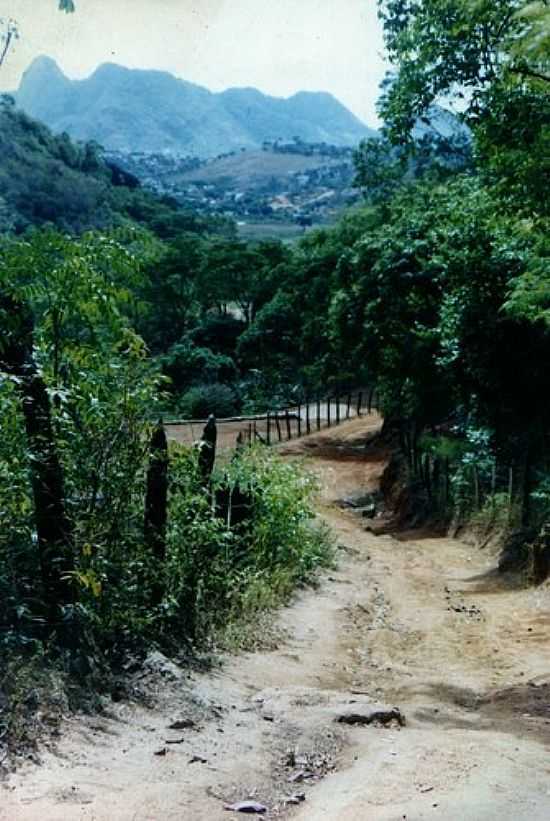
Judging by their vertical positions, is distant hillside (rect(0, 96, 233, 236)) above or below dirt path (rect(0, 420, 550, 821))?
above

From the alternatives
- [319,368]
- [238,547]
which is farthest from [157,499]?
[319,368]

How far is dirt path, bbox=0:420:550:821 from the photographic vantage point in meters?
4.40

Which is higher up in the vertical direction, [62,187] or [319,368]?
[62,187]

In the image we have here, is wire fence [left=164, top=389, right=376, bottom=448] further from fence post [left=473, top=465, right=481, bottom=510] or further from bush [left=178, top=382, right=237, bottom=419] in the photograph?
fence post [left=473, top=465, right=481, bottom=510]

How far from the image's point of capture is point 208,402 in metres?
40.6

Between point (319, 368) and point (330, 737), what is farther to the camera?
point (319, 368)

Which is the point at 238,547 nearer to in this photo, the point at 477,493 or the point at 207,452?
the point at 207,452

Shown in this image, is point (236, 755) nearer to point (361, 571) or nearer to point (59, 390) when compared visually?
point (59, 390)

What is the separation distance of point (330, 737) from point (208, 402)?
115 feet

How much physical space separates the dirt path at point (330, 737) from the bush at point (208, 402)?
2963cm

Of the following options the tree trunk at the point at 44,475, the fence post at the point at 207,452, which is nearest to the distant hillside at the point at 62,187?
the fence post at the point at 207,452

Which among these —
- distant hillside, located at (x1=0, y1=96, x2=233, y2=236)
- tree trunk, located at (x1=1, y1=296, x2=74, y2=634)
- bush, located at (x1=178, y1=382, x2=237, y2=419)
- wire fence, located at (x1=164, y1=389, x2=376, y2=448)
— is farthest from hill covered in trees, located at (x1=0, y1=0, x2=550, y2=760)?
distant hillside, located at (x1=0, y1=96, x2=233, y2=236)

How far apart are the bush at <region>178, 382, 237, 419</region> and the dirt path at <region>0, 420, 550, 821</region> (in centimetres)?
2963

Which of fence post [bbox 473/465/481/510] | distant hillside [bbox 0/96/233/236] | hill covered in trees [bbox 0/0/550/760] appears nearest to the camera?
hill covered in trees [bbox 0/0/550/760]
